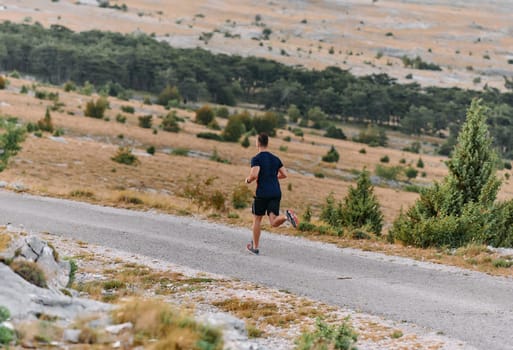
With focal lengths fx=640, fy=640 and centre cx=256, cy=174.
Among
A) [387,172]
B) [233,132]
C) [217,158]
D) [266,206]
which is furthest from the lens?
[233,132]

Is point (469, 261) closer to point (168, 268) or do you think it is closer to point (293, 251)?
point (293, 251)

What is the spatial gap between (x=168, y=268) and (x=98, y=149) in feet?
90.5

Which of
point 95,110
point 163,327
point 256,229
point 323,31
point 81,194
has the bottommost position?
point 81,194

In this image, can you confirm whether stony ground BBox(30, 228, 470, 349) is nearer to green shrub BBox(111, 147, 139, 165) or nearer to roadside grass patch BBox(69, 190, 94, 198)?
roadside grass patch BBox(69, 190, 94, 198)

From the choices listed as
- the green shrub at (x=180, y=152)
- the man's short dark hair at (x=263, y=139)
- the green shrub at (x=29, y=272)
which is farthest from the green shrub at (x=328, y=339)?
the green shrub at (x=180, y=152)

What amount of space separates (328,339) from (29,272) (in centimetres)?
347

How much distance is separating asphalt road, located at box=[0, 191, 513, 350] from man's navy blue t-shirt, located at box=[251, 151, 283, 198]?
4.12 feet

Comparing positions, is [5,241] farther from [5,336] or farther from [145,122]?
[145,122]

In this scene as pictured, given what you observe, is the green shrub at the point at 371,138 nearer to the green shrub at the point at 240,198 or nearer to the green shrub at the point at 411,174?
the green shrub at the point at 411,174

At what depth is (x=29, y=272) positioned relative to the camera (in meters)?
7.31

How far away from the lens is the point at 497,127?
8850 cm

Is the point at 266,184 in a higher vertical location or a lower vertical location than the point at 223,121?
higher

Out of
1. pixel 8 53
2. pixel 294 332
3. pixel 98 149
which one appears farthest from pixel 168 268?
pixel 8 53

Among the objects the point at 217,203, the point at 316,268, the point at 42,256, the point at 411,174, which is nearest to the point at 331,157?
the point at 411,174
